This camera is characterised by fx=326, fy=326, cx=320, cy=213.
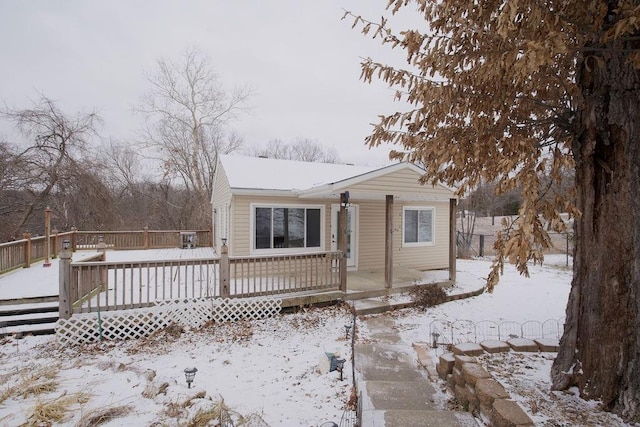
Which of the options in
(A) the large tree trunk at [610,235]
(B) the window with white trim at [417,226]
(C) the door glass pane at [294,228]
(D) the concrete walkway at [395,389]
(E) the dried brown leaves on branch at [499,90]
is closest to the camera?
(E) the dried brown leaves on branch at [499,90]

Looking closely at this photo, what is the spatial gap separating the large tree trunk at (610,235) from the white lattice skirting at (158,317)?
17.7 ft

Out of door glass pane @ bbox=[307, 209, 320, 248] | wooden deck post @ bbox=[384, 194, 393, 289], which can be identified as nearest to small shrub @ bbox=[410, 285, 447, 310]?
wooden deck post @ bbox=[384, 194, 393, 289]

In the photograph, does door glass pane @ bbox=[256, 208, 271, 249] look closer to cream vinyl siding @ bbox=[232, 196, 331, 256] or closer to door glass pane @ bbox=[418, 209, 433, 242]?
cream vinyl siding @ bbox=[232, 196, 331, 256]

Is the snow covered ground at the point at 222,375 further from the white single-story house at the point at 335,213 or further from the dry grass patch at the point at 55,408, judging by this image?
the white single-story house at the point at 335,213

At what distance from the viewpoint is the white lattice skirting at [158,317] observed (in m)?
5.88

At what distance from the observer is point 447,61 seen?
9.45 ft

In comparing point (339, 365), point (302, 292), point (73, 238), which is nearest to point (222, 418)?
point (339, 365)

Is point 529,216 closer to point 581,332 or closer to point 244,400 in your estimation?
point 581,332

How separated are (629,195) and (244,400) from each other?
A: 173 inches

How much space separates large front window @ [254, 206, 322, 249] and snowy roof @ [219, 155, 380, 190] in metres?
0.72

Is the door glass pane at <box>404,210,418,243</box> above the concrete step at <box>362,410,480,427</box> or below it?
above

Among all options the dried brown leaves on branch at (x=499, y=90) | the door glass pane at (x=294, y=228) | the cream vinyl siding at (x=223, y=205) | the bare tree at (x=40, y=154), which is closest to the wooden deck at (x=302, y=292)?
the door glass pane at (x=294, y=228)

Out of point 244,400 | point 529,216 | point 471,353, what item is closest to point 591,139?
point 529,216

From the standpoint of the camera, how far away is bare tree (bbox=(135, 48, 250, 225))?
→ 21938mm
